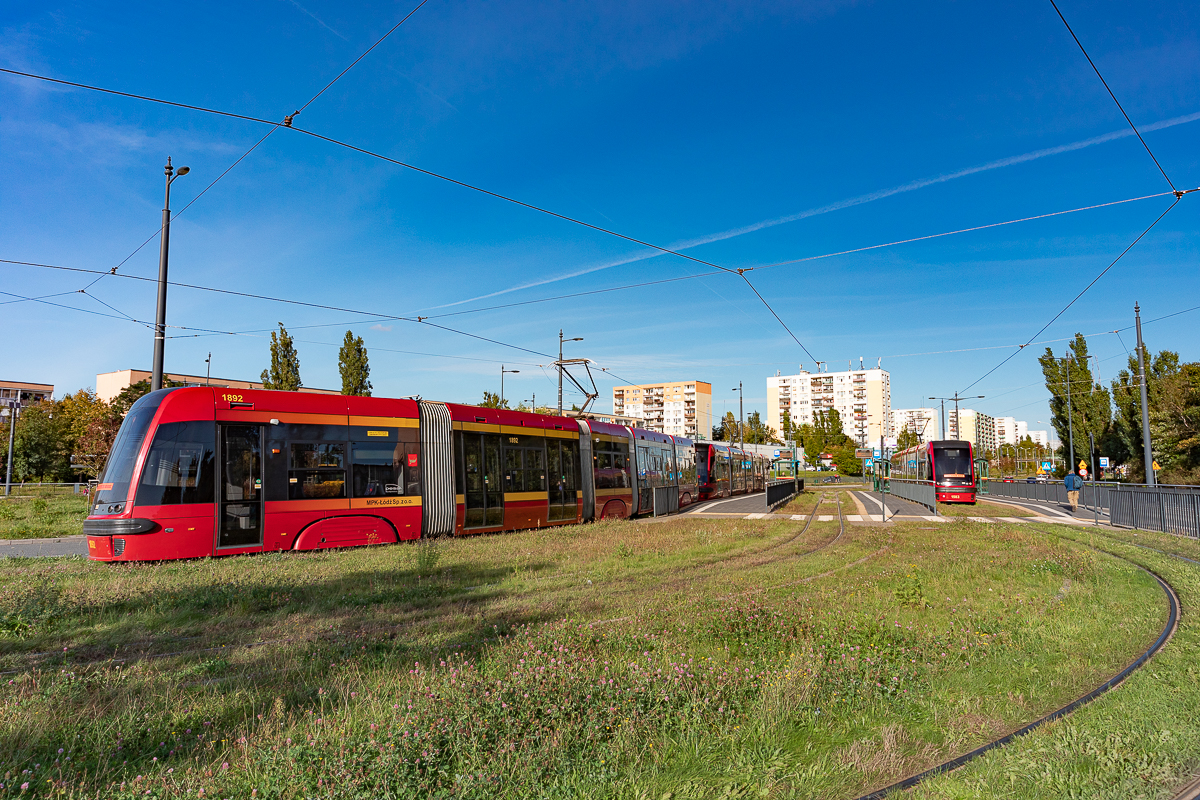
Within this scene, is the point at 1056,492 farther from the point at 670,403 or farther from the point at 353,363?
the point at 670,403

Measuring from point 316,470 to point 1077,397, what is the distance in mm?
69115

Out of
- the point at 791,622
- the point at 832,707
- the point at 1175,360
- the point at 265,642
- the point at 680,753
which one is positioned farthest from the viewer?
the point at 1175,360

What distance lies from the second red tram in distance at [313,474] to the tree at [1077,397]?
59568mm

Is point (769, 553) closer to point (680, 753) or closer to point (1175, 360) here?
point (680, 753)

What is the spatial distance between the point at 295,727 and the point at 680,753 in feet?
8.15

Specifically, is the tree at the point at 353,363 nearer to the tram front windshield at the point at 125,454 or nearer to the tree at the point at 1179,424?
the tram front windshield at the point at 125,454

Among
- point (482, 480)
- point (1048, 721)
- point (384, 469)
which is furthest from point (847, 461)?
point (1048, 721)

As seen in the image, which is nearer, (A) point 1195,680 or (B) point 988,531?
(A) point 1195,680

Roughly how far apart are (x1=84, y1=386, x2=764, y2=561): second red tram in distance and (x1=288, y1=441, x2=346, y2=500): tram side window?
0.07ft

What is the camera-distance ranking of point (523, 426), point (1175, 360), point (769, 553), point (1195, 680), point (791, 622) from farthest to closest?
1. point (1175, 360)
2. point (523, 426)
3. point (769, 553)
4. point (791, 622)
5. point (1195, 680)

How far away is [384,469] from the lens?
14758 mm

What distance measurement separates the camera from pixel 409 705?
4488mm

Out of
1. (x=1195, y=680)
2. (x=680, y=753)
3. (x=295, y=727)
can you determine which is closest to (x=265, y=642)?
(x=295, y=727)

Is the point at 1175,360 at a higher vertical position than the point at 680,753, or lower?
higher
